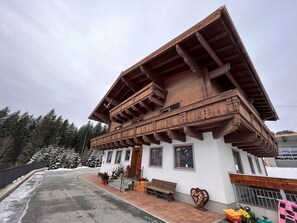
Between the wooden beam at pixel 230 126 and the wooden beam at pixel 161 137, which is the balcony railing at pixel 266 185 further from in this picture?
the wooden beam at pixel 161 137

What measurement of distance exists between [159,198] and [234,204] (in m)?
3.66

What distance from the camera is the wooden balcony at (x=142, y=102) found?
31.1 feet

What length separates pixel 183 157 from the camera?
770 cm

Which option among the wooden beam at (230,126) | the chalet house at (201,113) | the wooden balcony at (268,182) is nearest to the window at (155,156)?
the chalet house at (201,113)

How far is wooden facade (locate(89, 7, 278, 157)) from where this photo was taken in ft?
17.6

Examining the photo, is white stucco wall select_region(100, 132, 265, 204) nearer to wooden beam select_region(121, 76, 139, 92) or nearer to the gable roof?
the gable roof

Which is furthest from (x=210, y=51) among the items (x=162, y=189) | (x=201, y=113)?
(x=162, y=189)

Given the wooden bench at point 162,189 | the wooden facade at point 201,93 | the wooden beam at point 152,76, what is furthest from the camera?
the wooden beam at point 152,76

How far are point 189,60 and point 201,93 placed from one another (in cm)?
208

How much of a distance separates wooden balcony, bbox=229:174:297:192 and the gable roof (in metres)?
5.77

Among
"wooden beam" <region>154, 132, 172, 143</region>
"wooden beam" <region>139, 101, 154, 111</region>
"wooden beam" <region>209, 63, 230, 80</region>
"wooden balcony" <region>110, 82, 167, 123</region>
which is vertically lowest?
"wooden beam" <region>154, 132, 172, 143</region>

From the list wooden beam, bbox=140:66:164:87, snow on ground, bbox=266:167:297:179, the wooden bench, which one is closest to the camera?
the wooden bench

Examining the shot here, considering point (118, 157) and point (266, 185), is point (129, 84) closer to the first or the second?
point (118, 157)

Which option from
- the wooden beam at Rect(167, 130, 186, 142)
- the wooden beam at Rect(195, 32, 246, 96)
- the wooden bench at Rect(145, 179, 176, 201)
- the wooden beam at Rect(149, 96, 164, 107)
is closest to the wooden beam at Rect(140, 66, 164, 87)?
the wooden beam at Rect(149, 96, 164, 107)
